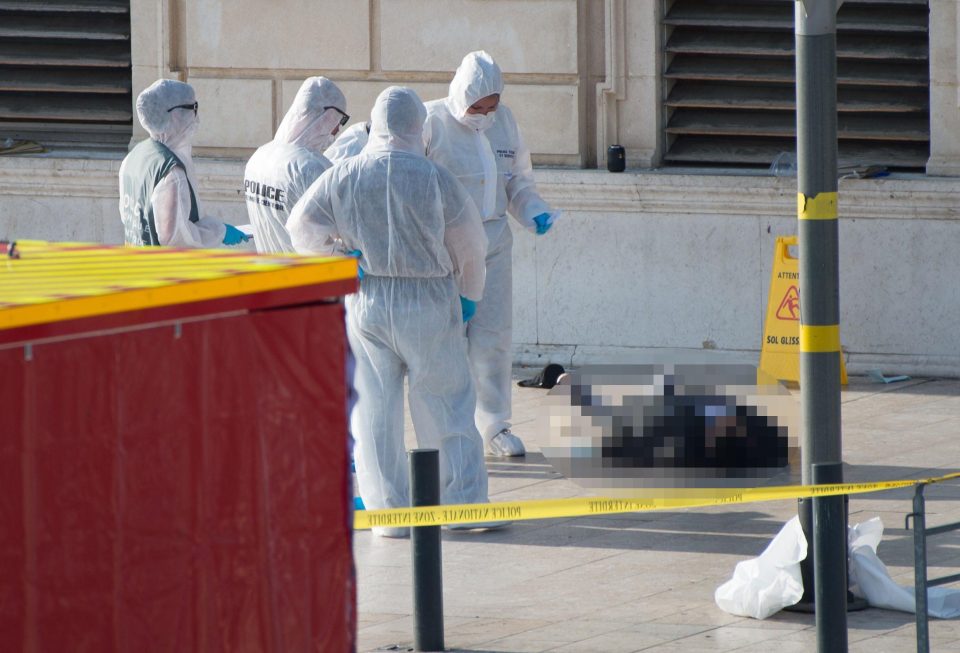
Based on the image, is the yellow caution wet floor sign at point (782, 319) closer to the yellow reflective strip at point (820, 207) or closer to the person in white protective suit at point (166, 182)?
the person in white protective suit at point (166, 182)

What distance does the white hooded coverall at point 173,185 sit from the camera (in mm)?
6934

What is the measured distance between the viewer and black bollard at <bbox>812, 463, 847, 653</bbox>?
468cm

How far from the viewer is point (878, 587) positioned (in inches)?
220

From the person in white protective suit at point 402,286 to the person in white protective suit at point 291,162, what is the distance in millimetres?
602

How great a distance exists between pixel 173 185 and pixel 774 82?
4.78 metres

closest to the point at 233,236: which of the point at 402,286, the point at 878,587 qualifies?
the point at 402,286

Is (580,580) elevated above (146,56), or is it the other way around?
(146,56)

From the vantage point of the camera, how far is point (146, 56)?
11352mm

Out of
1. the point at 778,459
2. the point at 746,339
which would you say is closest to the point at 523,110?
the point at 746,339

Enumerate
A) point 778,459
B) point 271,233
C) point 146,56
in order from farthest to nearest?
1. point 146,56
2. point 778,459
3. point 271,233

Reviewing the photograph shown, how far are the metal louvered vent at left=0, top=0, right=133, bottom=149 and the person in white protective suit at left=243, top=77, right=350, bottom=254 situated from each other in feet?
15.7

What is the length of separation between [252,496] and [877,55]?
7.87 m

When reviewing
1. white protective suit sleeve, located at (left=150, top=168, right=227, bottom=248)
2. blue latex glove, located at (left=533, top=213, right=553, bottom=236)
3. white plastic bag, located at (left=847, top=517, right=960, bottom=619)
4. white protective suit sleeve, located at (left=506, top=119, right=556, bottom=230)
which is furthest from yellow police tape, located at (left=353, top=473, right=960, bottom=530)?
white protective suit sleeve, located at (left=506, top=119, right=556, bottom=230)

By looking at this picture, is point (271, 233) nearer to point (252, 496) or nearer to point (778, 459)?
point (778, 459)
